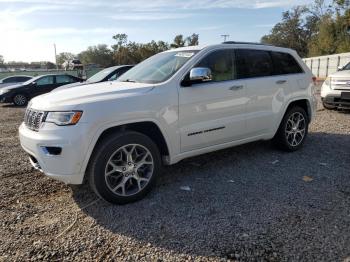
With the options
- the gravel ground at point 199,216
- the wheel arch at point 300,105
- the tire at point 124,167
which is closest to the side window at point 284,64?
the wheel arch at point 300,105

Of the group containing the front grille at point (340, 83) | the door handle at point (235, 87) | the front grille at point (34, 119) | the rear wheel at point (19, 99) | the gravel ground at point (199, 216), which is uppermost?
the door handle at point (235, 87)

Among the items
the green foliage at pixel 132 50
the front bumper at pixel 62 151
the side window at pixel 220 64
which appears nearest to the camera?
the front bumper at pixel 62 151

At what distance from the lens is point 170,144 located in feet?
13.1

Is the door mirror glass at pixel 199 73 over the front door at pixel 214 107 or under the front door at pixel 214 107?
over

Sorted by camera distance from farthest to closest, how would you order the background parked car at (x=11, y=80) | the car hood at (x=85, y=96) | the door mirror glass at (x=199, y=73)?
the background parked car at (x=11, y=80) < the door mirror glass at (x=199, y=73) < the car hood at (x=85, y=96)

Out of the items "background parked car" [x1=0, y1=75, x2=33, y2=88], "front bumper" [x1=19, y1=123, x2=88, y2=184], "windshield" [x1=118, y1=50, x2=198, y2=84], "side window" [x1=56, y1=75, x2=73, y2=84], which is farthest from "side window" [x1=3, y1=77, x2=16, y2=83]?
"front bumper" [x1=19, y1=123, x2=88, y2=184]

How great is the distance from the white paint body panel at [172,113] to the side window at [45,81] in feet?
41.6

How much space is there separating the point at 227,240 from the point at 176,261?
55cm

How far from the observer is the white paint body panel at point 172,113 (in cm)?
339

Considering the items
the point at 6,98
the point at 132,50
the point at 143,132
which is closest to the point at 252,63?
the point at 143,132

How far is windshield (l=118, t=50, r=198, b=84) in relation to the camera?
423 centimetres

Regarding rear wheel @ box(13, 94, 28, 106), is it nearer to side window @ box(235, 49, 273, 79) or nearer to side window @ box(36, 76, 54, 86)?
side window @ box(36, 76, 54, 86)

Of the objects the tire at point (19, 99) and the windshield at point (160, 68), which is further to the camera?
the tire at point (19, 99)

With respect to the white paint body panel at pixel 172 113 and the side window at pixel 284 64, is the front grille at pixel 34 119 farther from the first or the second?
the side window at pixel 284 64
